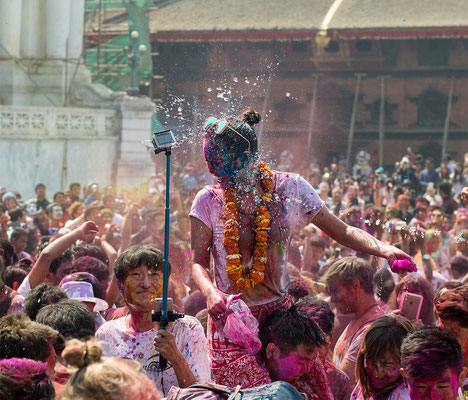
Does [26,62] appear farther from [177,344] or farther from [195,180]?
[177,344]

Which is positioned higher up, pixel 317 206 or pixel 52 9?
pixel 52 9

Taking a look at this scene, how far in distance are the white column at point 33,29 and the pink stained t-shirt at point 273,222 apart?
21.5 meters

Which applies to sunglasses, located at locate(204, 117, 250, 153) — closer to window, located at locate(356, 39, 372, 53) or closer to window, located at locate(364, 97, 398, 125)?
window, located at locate(356, 39, 372, 53)

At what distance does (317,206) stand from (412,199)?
11.4m

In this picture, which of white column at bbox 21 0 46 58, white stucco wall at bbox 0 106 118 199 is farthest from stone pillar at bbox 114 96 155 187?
white column at bbox 21 0 46 58

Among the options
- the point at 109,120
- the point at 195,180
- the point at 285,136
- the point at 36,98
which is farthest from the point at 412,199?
the point at 285,136

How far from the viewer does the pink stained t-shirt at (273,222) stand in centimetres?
405

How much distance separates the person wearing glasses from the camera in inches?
157

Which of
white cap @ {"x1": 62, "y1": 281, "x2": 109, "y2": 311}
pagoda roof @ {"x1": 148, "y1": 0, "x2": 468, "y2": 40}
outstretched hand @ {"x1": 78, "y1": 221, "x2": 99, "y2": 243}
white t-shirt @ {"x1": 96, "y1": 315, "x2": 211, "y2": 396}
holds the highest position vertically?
pagoda roof @ {"x1": 148, "y1": 0, "x2": 468, "y2": 40}

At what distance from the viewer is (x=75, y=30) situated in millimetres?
25000

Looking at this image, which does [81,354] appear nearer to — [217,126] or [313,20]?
[217,126]

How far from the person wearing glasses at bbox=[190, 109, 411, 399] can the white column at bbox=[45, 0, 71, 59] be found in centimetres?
2111

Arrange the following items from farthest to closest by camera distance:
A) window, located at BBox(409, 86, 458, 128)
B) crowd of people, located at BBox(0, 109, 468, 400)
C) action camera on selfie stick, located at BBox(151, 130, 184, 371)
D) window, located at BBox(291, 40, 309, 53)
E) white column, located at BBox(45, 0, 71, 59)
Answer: window, located at BBox(409, 86, 458, 128) < window, located at BBox(291, 40, 309, 53) < white column, located at BBox(45, 0, 71, 59) < action camera on selfie stick, located at BBox(151, 130, 184, 371) < crowd of people, located at BBox(0, 109, 468, 400)

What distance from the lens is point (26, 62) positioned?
24516mm
